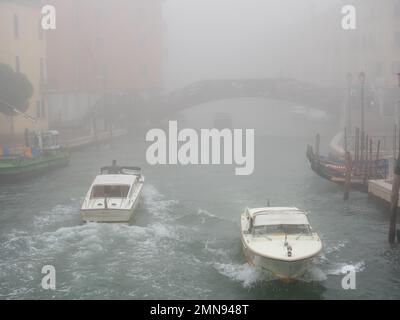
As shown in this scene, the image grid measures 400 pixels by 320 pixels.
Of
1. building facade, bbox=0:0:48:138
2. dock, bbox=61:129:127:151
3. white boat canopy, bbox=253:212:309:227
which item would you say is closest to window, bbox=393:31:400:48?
dock, bbox=61:129:127:151

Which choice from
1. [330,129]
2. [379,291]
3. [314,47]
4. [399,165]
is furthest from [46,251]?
[314,47]

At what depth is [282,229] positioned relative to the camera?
64.0 feet

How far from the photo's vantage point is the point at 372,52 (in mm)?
64875

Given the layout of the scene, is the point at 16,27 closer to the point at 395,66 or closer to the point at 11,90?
the point at 11,90

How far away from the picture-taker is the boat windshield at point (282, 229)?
19.4m

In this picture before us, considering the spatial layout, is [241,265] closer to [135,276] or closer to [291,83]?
[135,276]

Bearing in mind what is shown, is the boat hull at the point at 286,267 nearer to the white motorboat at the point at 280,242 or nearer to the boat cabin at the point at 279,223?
the white motorboat at the point at 280,242

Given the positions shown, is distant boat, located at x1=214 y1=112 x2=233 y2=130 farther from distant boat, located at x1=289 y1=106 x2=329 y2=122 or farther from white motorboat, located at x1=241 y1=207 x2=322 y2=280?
white motorboat, located at x1=241 y1=207 x2=322 y2=280

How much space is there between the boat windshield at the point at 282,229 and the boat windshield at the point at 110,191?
7.65 metres

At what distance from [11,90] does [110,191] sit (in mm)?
19929

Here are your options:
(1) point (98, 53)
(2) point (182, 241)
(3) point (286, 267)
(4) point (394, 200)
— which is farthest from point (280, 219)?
(1) point (98, 53)

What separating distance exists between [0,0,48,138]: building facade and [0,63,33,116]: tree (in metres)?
4.03

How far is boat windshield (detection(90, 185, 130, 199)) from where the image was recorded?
25.6m

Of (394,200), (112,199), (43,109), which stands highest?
(43,109)
